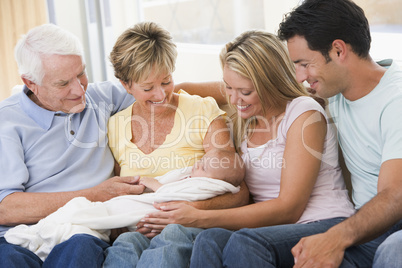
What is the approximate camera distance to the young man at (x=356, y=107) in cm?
163

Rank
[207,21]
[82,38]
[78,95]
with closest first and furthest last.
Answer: [78,95] < [82,38] < [207,21]

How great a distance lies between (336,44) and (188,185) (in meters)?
0.76

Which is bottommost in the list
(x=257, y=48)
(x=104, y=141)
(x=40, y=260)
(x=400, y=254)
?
(x=40, y=260)

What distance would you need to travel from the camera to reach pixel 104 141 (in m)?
2.28

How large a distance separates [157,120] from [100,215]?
0.51 m

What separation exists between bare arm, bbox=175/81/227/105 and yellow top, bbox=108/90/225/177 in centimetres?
14

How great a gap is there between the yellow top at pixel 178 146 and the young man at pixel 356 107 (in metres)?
0.49

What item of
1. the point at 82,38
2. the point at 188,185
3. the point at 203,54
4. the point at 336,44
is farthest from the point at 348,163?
the point at 82,38

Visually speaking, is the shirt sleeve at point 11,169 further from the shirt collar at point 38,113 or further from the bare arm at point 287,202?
the bare arm at point 287,202

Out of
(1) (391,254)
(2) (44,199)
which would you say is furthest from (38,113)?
(1) (391,254)

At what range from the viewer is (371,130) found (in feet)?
6.02

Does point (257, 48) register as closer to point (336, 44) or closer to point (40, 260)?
point (336, 44)

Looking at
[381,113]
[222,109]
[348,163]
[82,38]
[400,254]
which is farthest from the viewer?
[82,38]

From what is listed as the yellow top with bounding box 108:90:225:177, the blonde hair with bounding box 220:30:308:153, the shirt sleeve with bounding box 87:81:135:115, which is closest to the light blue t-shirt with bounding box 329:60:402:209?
the blonde hair with bounding box 220:30:308:153
